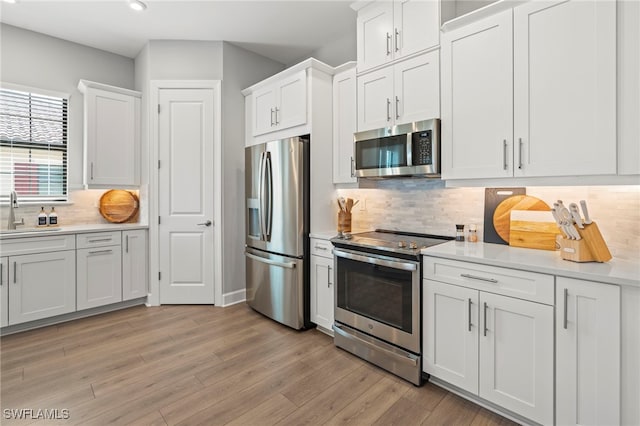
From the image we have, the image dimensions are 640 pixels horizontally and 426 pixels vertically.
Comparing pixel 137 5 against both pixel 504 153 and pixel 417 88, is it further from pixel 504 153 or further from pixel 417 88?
pixel 504 153

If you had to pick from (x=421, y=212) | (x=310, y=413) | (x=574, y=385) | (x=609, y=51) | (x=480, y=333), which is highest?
(x=609, y=51)

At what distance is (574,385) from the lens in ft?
5.06

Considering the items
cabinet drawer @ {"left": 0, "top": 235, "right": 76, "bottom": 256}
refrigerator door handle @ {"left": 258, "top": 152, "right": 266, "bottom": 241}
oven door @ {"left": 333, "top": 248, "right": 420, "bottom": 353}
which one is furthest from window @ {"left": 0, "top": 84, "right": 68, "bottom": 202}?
oven door @ {"left": 333, "top": 248, "right": 420, "bottom": 353}

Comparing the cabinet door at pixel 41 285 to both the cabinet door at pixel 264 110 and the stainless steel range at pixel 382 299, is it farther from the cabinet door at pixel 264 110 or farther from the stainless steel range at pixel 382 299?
the stainless steel range at pixel 382 299

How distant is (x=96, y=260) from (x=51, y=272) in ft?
1.25

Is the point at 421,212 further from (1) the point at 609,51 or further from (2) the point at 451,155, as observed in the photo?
(1) the point at 609,51

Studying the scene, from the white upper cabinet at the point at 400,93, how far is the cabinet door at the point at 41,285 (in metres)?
3.25

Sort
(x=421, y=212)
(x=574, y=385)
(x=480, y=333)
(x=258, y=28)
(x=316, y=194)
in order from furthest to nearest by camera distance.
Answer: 1. (x=258, y=28)
2. (x=316, y=194)
3. (x=421, y=212)
4. (x=480, y=333)
5. (x=574, y=385)

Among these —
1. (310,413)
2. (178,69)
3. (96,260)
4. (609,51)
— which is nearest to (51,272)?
(96,260)

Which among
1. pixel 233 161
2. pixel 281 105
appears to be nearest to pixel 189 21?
pixel 281 105

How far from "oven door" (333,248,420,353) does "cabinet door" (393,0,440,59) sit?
5.29 feet

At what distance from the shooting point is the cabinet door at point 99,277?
10.8 feet

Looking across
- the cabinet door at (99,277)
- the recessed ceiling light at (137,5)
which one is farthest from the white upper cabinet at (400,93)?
the cabinet door at (99,277)

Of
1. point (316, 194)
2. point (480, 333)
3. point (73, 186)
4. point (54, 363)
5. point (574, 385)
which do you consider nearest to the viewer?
point (574, 385)
